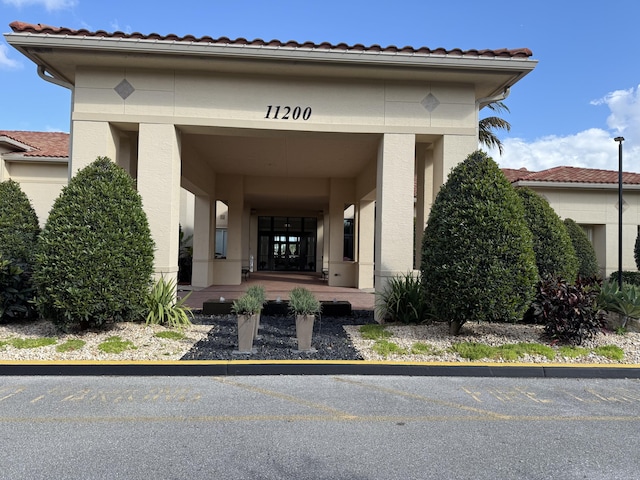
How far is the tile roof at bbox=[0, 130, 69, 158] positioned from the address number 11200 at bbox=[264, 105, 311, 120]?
36.7 ft

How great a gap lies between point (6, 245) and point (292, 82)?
6506 millimetres

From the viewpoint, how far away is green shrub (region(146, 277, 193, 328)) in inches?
317

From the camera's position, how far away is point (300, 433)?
4000 mm

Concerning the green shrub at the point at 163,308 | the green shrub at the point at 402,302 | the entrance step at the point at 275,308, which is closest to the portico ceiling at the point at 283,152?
the green shrub at the point at 402,302

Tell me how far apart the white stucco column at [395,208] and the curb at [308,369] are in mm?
3218

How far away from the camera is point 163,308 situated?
8.12 meters

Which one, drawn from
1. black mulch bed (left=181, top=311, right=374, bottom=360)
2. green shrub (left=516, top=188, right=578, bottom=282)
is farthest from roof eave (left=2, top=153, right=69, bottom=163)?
green shrub (left=516, top=188, right=578, bottom=282)

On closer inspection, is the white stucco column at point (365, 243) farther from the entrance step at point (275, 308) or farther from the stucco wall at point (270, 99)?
the stucco wall at point (270, 99)

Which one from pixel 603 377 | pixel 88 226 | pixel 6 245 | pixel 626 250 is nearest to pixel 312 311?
pixel 88 226

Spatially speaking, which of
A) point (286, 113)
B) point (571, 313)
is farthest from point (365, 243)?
point (571, 313)

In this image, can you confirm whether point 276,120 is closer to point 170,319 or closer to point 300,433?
point 170,319

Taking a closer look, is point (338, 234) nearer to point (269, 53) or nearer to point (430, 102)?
point (430, 102)

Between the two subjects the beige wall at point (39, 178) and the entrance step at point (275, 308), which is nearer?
the entrance step at point (275, 308)

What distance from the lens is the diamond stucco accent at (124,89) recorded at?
28.8ft
